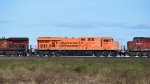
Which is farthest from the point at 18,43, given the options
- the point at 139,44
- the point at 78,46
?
the point at 139,44

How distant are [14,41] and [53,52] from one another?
24.4ft

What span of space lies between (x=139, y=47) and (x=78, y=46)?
371 inches

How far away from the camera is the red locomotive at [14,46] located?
57188 mm

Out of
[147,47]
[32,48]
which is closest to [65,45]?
[32,48]

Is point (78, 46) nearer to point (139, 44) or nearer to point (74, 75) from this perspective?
point (139, 44)

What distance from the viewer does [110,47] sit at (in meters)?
54.3

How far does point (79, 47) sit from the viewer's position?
181ft

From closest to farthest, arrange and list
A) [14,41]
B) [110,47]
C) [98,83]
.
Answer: [98,83] → [110,47] → [14,41]

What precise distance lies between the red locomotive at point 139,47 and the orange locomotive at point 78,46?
92.4 inches

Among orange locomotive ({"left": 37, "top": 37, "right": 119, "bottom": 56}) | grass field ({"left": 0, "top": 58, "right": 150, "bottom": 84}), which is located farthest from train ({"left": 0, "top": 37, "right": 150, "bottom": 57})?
grass field ({"left": 0, "top": 58, "right": 150, "bottom": 84})

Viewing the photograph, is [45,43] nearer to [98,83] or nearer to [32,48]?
[32,48]

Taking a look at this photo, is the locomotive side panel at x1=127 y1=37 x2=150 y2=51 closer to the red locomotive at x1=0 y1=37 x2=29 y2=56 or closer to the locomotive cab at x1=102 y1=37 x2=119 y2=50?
the locomotive cab at x1=102 y1=37 x2=119 y2=50

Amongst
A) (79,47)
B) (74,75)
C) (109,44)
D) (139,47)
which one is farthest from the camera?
(79,47)

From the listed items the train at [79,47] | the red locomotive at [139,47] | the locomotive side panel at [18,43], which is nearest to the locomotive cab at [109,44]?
the train at [79,47]
